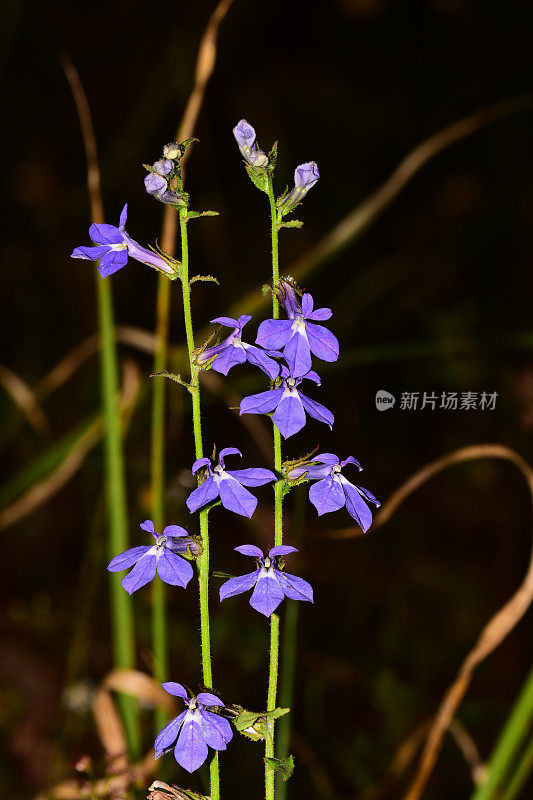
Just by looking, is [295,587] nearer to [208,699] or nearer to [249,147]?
[208,699]

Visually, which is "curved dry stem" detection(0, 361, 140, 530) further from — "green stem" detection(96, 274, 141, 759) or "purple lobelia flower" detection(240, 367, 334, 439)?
"purple lobelia flower" detection(240, 367, 334, 439)

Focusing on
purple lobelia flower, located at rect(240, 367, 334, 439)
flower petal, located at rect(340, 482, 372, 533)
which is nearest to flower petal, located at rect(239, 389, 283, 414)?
purple lobelia flower, located at rect(240, 367, 334, 439)

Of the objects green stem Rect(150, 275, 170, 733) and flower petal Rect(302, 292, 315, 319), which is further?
green stem Rect(150, 275, 170, 733)

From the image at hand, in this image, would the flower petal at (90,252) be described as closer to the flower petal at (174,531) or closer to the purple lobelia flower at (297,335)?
the purple lobelia flower at (297,335)

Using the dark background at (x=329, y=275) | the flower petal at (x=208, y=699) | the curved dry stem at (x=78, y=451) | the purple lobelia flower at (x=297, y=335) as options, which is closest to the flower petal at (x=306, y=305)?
the purple lobelia flower at (x=297, y=335)

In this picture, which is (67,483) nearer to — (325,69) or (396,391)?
(396,391)

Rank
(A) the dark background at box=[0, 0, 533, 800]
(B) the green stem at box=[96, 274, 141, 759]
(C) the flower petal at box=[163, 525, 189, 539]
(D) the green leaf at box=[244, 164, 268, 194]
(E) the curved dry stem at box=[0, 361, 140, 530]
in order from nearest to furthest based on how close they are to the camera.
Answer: (C) the flower petal at box=[163, 525, 189, 539], (D) the green leaf at box=[244, 164, 268, 194], (B) the green stem at box=[96, 274, 141, 759], (E) the curved dry stem at box=[0, 361, 140, 530], (A) the dark background at box=[0, 0, 533, 800]
